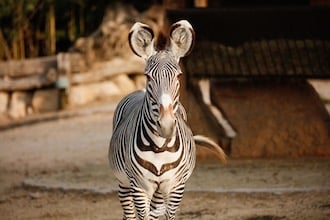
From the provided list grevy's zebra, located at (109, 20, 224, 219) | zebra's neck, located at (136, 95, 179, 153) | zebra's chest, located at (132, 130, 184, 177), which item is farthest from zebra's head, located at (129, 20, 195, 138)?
zebra's chest, located at (132, 130, 184, 177)

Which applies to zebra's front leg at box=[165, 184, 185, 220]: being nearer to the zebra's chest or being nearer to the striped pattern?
the striped pattern

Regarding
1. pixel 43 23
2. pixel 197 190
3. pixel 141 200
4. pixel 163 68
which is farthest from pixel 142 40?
pixel 43 23

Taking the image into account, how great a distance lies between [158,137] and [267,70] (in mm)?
4825

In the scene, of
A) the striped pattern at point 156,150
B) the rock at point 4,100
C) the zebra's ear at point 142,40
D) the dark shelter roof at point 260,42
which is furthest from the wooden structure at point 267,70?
the rock at point 4,100

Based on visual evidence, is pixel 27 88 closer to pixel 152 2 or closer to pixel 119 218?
pixel 152 2

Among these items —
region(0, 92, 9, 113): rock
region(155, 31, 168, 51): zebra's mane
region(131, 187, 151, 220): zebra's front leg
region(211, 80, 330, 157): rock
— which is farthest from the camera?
region(0, 92, 9, 113): rock

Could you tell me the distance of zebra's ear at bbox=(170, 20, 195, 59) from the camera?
21.1 ft

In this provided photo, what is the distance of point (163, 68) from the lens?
245 inches

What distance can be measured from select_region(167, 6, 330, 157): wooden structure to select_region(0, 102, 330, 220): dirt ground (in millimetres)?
369

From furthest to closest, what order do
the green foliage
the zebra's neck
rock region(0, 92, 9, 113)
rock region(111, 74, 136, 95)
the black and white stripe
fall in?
the green foliage < rock region(111, 74, 136, 95) < rock region(0, 92, 9, 113) < the zebra's neck < the black and white stripe

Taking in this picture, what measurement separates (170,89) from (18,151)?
7.28 metres

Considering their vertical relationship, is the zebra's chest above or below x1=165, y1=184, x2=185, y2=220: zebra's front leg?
above

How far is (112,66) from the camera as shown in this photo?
688 inches

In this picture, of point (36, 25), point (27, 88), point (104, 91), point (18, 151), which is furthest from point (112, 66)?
point (18, 151)
